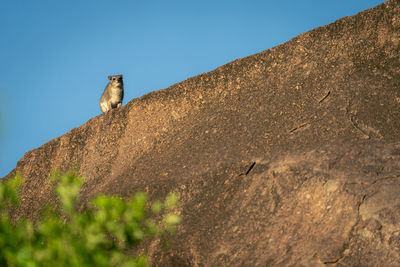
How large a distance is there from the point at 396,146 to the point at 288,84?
1677 mm

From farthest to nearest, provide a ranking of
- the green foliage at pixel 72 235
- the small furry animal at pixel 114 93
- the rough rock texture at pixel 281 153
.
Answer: the small furry animal at pixel 114 93 → the rough rock texture at pixel 281 153 → the green foliage at pixel 72 235

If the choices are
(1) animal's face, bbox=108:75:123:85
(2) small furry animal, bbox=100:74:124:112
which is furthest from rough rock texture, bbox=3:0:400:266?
(1) animal's face, bbox=108:75:123:85

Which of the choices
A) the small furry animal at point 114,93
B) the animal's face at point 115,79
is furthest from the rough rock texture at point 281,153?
the animal's face at point 115,79

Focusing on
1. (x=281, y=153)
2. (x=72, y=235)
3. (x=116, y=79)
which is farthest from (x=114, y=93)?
(x=72, y=235)

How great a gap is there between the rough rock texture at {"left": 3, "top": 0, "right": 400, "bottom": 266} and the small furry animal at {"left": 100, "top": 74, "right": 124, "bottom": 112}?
313cm

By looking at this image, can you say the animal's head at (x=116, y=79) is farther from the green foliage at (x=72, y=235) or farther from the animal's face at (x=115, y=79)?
the green foliage at (x=72, y=235)

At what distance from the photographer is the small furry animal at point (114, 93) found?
11102 mm

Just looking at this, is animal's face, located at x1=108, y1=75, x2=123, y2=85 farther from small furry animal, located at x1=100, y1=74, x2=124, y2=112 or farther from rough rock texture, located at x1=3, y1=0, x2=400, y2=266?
rough rock texture, located at x1=3, y1=0, x2=400, y2=266

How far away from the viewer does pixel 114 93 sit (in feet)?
36.4

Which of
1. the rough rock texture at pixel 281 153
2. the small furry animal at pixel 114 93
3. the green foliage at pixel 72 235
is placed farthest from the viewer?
the small furry animal at pixel 114 93

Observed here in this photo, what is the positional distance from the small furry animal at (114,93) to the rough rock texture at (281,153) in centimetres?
313

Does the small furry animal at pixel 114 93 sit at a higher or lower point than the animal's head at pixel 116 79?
lower

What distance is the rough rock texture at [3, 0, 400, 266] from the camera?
5148 mm

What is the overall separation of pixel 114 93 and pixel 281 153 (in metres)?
5.83
